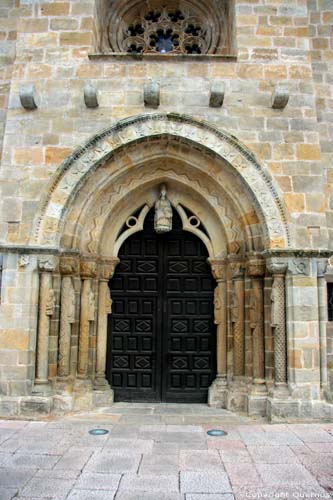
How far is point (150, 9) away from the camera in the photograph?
7672mm

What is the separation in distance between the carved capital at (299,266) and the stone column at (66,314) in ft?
9.68

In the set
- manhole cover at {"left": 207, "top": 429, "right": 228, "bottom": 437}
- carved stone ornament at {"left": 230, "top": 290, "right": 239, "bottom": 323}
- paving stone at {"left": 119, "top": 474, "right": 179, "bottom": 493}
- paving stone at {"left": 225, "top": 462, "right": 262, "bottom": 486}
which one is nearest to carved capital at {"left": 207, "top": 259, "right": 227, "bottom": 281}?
carved stone ornament at {"left": 230, "top": 290, "right": 239, "bottom": 323}

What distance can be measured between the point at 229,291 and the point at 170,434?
2.27m

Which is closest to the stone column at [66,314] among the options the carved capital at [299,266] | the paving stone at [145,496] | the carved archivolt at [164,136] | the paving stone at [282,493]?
the carved archivolt at [164,136]

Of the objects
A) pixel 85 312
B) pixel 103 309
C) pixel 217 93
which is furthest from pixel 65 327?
pixel 217 93

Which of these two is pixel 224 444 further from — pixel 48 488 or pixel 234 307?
pixel 234 307

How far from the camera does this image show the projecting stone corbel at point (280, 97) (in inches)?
240

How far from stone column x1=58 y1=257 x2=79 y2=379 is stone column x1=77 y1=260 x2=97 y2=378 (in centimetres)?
22

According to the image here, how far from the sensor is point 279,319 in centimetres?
577

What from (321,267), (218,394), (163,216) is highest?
(163,216)

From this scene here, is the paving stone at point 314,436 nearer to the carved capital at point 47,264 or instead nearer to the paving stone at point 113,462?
the paving stone at point 113,462

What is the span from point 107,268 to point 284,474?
3.79 meters

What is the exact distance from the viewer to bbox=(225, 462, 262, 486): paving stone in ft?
12.0

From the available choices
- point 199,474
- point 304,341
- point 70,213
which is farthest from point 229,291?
point 199,474
